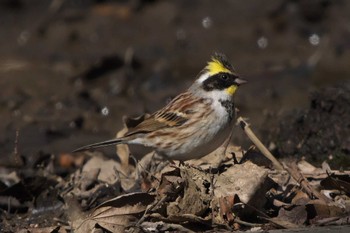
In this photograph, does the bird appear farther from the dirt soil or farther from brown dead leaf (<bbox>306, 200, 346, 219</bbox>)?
brown dead leaf (<bbox>306, 200, 346, 219</bbox>)

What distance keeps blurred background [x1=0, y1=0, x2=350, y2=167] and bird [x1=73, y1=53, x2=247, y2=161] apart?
1582mm

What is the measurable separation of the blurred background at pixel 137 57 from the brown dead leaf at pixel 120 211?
142 inches

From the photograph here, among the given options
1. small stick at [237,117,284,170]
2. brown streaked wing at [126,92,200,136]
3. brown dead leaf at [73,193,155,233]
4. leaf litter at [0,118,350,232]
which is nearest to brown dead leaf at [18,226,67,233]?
leaf litter at [0,118,350,232]

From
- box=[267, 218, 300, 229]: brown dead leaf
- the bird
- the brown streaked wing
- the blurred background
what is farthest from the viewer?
the blurred background

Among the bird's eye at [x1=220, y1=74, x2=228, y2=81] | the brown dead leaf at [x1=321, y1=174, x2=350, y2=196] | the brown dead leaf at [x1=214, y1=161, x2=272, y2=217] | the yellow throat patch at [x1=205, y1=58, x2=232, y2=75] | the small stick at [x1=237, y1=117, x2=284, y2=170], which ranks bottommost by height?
the brown dead leaf at [x1=321, y1=174, x2=350, y2=196]

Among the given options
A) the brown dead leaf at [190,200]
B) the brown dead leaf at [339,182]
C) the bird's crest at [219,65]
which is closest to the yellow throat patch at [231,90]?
the bird's crest at [219,65]

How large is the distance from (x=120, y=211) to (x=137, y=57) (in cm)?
794

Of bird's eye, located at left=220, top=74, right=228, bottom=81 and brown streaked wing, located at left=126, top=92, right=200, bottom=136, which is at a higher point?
bird's eye, located at left=220, top=74, right=228, bottom=81

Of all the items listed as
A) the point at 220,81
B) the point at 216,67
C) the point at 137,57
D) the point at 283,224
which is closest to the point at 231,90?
the point at 220,81

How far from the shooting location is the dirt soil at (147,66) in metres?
9.30

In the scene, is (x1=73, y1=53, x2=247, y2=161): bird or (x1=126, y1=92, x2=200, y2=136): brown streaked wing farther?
(x1=126, y1=92, x2=200, y2=136): brown streaked wing

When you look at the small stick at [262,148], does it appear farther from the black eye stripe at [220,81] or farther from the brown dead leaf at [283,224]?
the black eye stripe at [220,81]

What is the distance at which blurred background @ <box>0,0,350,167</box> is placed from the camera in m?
12.1

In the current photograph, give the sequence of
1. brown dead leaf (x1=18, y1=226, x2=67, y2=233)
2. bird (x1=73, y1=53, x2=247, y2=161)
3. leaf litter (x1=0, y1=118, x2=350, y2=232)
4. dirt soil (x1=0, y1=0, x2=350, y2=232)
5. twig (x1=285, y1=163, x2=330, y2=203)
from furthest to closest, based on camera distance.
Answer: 1. dirt soil (x1=0, y1=0, x2=350, y2=232)
2. bird (x1=73, y1=53, x2=247, y2=161)
3. brown dead leaf (x1=18, y1=226, x2=67, y2=233)
4. twig (x1=285, y1=163, x2=330, y2=203)
5. leaf litter (x1=0, y1=118, x2=350, y2=232)
